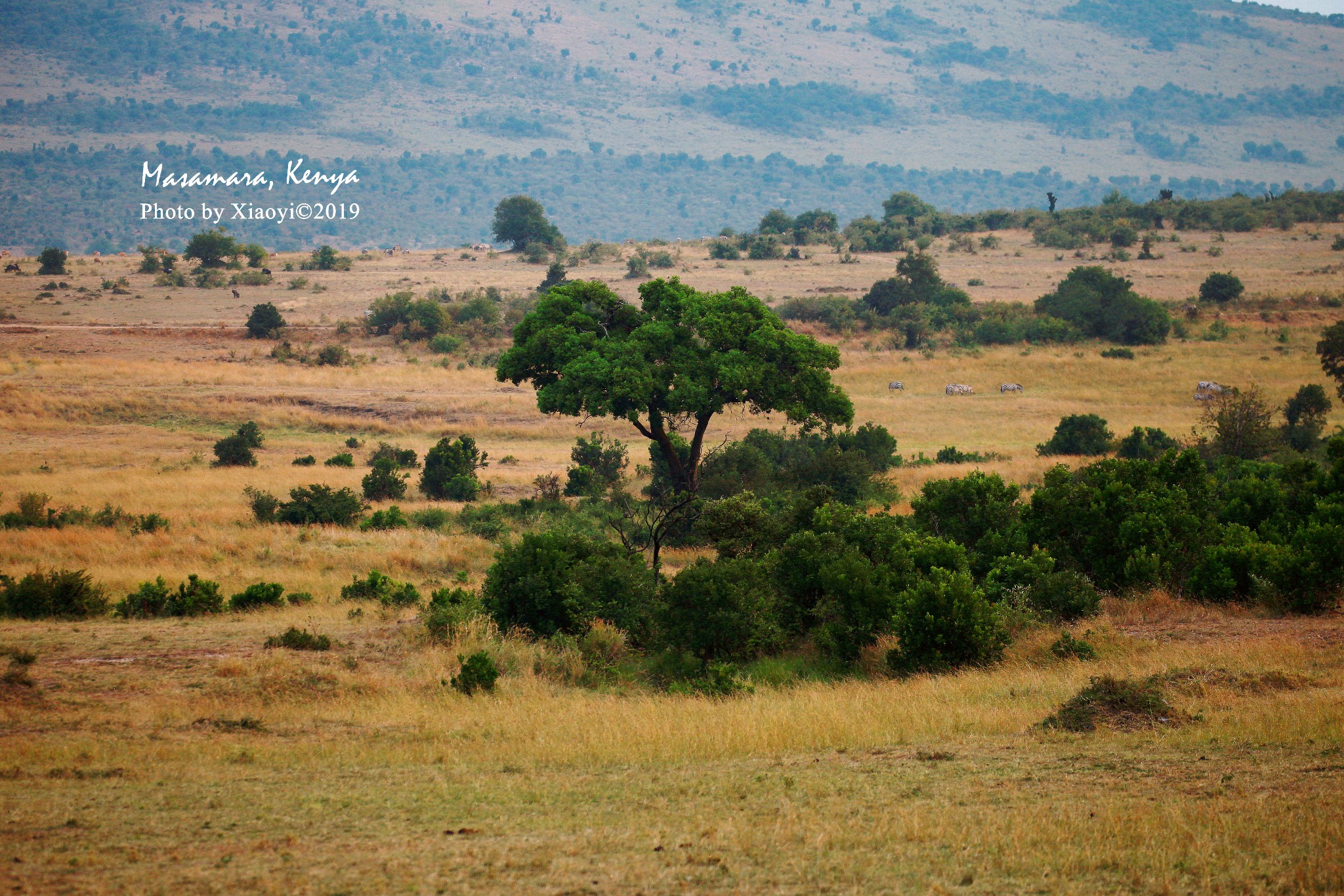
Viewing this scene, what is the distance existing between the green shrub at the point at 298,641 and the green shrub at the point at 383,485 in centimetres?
1502

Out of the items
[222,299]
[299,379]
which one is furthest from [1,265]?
[299,379]

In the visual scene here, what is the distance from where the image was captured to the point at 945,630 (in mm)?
12984

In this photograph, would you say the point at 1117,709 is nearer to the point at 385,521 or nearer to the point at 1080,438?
the point at 385,521

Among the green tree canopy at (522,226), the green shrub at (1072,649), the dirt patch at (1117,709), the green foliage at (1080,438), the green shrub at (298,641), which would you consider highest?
the green tree canopy at (522,226)

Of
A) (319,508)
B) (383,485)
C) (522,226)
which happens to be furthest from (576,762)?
(522,226)

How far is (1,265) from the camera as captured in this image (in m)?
75.6

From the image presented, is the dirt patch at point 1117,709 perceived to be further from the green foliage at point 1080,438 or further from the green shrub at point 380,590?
the green foliage at point 1080,438

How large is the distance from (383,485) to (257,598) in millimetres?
12041

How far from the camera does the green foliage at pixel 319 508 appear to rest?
972 inches

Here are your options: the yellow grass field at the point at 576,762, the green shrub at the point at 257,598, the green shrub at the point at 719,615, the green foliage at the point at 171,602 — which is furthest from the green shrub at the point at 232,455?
the green shrub at the point at 719,615

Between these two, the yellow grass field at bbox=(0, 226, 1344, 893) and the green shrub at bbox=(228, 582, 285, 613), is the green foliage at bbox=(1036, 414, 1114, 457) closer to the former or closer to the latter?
the yellow grass field at bbox=(0, 226, 1344, 893)

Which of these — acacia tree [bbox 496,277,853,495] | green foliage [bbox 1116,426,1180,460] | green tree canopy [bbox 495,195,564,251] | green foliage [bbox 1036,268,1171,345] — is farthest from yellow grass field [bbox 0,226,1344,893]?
green tree canopy [bbox 495,195,564,251]

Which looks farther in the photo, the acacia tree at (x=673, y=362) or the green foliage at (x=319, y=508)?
the green foliage at (x=319, y=508)

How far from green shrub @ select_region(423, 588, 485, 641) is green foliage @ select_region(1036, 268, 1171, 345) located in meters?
44.7
